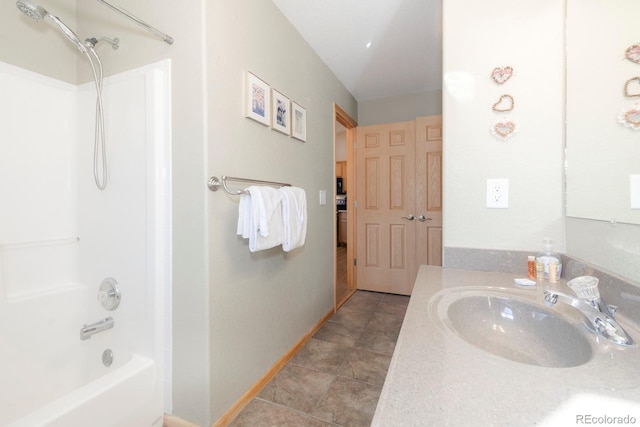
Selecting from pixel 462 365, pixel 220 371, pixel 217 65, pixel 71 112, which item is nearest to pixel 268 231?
pixel 220 371

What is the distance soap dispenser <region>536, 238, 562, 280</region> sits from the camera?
1.07 meters

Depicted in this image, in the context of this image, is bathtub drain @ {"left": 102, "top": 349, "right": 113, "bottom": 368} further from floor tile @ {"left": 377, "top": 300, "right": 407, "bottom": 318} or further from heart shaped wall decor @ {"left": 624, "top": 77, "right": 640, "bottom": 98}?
heart shaped wall decor @ {"left": 624, "top": 77, "right": 640, "bottom": 98}

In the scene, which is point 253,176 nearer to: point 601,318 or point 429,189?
point 601,318

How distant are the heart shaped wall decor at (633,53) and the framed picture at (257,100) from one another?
144 cm

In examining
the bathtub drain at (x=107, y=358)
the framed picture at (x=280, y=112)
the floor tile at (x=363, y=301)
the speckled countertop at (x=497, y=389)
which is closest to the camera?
the speckled countertop at (x=497, y=389)

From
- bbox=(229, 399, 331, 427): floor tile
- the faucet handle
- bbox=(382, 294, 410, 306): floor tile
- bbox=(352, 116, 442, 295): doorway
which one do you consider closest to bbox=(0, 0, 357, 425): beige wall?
bbox=(229, 399, 331, 427): floor tile

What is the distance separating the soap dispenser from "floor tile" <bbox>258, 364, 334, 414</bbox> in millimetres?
Answer: 1294

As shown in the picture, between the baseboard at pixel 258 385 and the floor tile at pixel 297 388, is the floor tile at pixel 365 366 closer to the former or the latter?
the floor tile at pixel 297 388

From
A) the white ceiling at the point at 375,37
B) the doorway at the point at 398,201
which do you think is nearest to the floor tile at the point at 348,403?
the doorway at the point at 398,201

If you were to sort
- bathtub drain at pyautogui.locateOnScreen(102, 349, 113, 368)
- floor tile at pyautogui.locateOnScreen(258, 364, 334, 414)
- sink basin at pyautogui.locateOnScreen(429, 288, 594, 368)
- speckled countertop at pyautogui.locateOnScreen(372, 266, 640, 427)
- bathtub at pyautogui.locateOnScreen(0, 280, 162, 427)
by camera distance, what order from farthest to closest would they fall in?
floor tile at pyautogui.locateOnScreen(258, 364, 334, 414) < bathtub drain at pyautogui.locateOnScreen(102, 349, 113, 368) < bathtub at pyautogui.locateOnScreen(0, 280, 162, 427) < sink basin at pyautogui.locateOnScreen(429, 288, 594, 368) < speckled countertop at pyautogui.locateOnScreen(372, 266, 640, 427)

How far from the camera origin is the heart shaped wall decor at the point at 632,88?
0.79 meters

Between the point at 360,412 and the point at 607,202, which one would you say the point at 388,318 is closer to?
the point at 360,412

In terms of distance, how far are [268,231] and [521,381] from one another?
1.09m

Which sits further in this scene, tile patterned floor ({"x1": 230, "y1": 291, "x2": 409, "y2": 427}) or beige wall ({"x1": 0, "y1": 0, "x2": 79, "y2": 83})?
tile patterned floor ({"x1": 230, "y1": 291, "x2": 409, "y2": 427})
